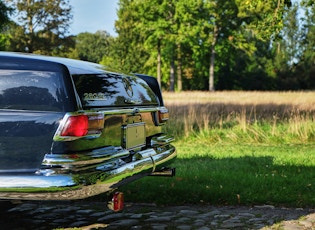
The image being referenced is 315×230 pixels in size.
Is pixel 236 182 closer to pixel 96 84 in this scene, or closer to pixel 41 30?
pixel 96 84

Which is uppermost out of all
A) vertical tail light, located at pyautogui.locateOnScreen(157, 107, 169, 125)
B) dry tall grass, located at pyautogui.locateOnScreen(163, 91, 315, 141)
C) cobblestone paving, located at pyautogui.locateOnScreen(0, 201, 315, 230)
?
vertical tail light, located at pyautogui.locateOnScreen(157, 107, 169, 125)

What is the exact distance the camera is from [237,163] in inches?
346

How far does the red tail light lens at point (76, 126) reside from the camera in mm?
3596

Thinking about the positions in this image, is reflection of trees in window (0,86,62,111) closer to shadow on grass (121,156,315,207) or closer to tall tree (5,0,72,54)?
shadow on grass (121,156,315,207)

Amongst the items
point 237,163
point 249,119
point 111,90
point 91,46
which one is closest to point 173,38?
point 249,119

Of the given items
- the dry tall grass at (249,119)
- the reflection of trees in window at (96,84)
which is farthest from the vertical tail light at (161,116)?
the dry tall grass at (249,119)

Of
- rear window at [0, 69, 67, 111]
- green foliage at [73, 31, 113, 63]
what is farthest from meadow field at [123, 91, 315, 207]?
green foliage at [73, 31, 113, 63]

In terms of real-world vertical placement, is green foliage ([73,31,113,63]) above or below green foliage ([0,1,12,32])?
above

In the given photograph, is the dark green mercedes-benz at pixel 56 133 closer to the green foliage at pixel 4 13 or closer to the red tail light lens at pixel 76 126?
the red tail light lens at pixel 76 126

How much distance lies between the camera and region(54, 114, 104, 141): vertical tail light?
3588 millimetres

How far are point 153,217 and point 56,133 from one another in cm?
220

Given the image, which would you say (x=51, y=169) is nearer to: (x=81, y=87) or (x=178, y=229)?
(x=81, y=87)

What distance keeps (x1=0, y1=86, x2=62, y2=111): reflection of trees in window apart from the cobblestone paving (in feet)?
4.57

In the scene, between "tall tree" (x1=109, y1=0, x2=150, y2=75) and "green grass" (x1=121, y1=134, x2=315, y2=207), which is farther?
"tall tree" (x1=109, y1=0, x2=150, y2=75)
